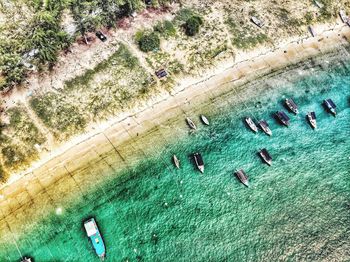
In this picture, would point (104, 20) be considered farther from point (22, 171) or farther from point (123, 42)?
point (22, 171)

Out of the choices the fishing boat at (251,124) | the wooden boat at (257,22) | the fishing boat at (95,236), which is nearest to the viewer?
the fishing boat at (95,236)

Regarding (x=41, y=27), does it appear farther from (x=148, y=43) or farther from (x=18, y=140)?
(x=18, y=140)

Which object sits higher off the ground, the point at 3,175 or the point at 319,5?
the point at 319,5

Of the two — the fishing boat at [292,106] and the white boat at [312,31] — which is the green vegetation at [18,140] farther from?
the white boat at [312,31]

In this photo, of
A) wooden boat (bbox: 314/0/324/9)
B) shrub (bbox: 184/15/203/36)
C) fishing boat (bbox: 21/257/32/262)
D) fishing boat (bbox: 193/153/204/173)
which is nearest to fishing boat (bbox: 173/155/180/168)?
fishing boat (bbox: 193/153/204/173)

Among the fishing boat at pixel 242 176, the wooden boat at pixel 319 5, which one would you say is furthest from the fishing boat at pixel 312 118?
the wooden boat at pixel 319 5

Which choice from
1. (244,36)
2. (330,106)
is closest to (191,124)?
(244,36)
